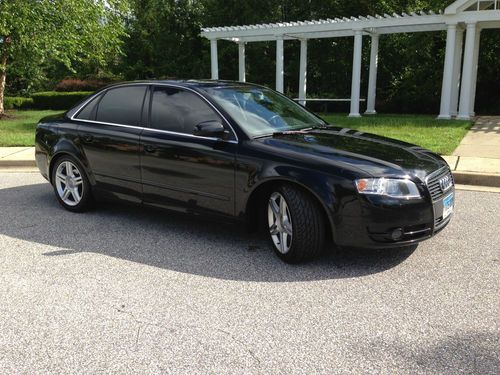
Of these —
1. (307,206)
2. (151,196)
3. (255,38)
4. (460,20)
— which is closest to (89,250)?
(151,196)

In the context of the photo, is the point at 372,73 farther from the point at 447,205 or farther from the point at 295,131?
the point at 447,205

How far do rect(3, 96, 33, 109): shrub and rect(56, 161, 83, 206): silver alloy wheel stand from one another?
19.2 metres

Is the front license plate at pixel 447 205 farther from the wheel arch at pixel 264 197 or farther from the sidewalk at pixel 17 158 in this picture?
the sidewalk at pixel 17 158

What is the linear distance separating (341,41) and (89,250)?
77.9ft

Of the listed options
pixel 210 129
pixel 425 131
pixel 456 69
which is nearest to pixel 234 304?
pixel 210 129

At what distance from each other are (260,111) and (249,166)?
92 centimetres

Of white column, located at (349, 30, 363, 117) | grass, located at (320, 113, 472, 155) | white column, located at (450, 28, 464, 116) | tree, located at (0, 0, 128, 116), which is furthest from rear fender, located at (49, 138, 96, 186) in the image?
white column, located at (450, 28, 464, 116)

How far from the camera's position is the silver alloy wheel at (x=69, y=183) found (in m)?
6.11

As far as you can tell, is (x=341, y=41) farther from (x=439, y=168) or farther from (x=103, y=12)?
(x=439, y=168)

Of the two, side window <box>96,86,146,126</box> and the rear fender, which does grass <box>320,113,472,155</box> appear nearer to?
side window <box>96,86,146,126</box>

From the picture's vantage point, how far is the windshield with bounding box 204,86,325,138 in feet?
16.1

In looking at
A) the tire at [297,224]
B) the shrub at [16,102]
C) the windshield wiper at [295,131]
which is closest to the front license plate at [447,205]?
the tire at [297,224]

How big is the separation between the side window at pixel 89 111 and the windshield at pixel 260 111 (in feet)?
5.27

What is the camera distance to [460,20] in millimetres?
14664
